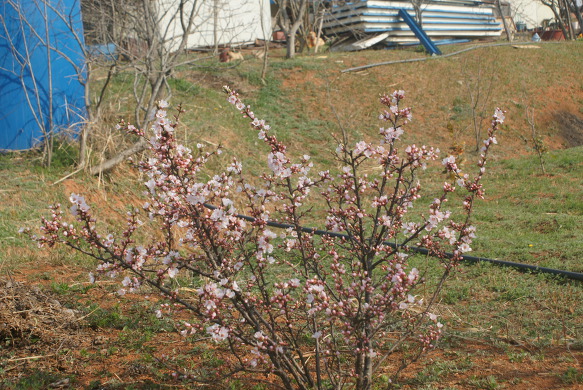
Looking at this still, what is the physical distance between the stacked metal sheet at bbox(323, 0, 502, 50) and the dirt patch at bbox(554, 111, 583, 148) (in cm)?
640

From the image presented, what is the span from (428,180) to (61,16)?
672cm

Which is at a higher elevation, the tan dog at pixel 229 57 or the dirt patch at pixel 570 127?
the tan dog at pixel 229 57

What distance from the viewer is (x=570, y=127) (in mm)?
14641

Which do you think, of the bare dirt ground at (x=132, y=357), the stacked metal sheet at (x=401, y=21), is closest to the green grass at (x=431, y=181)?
the bare dirt ground at (x=132, y=357)

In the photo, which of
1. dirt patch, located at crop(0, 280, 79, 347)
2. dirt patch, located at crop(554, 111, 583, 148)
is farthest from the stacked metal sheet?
dirt patch, located at crop(0, 280, 79, 347)

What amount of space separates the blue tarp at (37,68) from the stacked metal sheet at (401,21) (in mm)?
11843

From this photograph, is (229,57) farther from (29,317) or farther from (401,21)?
(29,317)

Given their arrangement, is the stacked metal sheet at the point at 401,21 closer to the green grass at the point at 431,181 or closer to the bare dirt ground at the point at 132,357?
the green grass at the point at 431,181

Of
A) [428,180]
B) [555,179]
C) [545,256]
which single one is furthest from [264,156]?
[545,256]

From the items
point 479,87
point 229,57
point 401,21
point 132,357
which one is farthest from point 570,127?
point 132,357

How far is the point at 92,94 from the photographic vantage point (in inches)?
405

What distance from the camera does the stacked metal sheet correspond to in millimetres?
19109

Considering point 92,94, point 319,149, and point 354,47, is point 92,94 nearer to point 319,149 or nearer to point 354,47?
point 319,149

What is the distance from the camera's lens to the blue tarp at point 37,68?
25.6 ft
